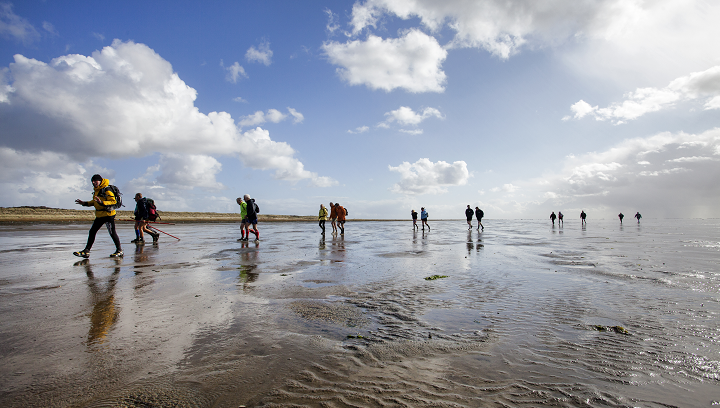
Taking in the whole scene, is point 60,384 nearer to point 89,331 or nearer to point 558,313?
point 89,331

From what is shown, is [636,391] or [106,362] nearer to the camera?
[636,391]

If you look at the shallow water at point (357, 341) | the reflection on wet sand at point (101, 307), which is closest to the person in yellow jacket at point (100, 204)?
the shallow water at point (357, 341)

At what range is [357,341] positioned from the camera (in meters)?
3.45

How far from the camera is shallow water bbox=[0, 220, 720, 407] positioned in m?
2.42

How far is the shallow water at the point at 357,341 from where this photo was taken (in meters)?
2.42

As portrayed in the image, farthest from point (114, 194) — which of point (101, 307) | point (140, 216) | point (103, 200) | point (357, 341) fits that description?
point (357, 341)

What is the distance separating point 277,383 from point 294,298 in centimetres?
283

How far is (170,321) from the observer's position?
4.03 metres

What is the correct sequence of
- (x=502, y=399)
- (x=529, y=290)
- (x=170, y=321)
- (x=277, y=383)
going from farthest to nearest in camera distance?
1. (x=529, y=290)
2. (x=170, y=321)
3. (x=277, y=383)
4. (x=502, y=399)

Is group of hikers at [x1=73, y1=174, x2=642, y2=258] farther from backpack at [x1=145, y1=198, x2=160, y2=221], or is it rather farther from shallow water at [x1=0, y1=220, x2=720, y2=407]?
shallow water at [x1=0, y1=220, x2=720, y2=407]

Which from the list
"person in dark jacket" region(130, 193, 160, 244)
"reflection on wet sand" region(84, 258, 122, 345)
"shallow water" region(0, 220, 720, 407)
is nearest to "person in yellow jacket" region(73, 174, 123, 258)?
"shallow water" region(0, 220, 720, 407)

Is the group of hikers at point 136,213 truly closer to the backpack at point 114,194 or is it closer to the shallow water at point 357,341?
the backpack at point 114,194

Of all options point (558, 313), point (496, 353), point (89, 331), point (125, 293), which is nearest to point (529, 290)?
point (558, 313)

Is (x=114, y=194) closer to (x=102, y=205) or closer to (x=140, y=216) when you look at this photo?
(x=102, y=205)
